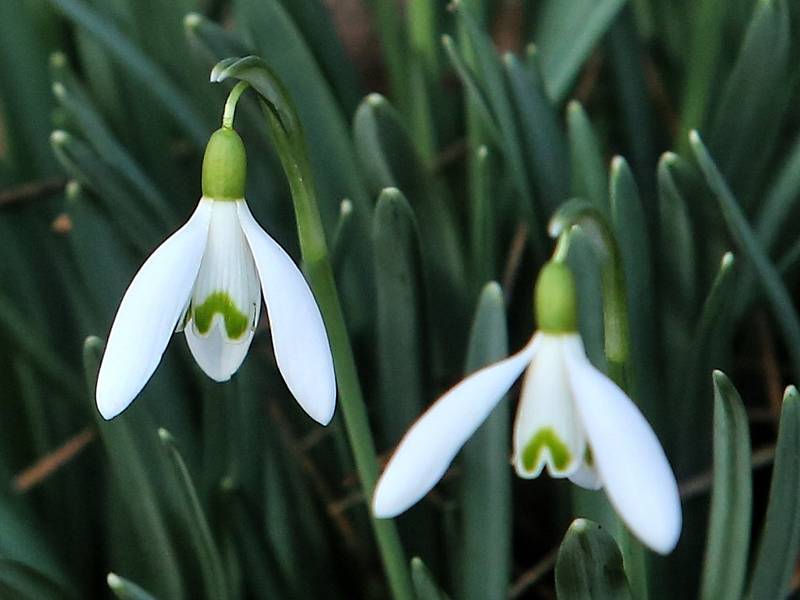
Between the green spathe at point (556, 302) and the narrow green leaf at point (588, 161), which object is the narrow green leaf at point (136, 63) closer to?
→ the narrow green leaf at point (588, 161)

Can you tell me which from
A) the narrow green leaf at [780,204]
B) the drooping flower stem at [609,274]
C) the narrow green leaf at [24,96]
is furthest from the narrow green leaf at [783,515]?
the narrow green leaf at [24,96]

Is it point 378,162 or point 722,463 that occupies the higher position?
point 378,162

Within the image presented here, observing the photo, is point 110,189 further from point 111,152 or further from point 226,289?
point 226,289

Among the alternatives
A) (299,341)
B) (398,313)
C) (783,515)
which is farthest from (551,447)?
(398,313)

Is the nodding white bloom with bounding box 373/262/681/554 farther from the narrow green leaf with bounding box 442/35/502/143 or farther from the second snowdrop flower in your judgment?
the narrow green leaf with bounding box 442/35/502/143

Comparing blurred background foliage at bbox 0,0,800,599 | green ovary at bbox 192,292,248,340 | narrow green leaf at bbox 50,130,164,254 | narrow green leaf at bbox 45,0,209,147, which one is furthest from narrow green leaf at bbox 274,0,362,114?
green ovary at bbox 192,292,248,340

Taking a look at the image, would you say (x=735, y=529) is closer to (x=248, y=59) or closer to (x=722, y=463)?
(x=722, y=463)

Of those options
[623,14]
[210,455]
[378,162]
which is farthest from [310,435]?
[623,14]
